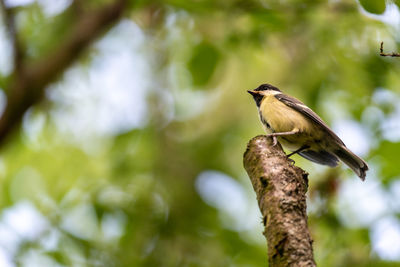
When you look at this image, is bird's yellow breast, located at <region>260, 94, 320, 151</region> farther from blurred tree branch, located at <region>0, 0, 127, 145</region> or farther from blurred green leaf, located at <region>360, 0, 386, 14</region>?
blurred tree branch, located at <region>0, 0, 127, 145</region>

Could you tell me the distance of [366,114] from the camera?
645 cm

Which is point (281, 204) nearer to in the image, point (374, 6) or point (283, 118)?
point (374, 6)

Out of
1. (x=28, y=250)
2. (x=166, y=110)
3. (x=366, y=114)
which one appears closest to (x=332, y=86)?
(x=366, y=114)

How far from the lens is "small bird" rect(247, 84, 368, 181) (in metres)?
5.36

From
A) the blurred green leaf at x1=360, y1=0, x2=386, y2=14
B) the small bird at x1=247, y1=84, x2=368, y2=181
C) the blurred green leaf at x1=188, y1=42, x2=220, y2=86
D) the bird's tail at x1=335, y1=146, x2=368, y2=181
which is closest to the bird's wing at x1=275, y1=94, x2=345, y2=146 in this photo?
the small bird at x1=247, y1=84, x2=368, y2=181

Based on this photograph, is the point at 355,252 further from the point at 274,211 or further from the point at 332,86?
the point at 274,211

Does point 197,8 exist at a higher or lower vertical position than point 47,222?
higher

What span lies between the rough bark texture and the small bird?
2.18 m

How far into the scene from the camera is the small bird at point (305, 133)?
5.36 metres

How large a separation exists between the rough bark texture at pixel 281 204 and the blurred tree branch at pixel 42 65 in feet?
11.7

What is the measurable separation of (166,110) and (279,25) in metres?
3.24

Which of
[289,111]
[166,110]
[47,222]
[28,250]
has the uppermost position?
[166,110]

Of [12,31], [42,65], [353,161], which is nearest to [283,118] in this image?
[353,161]

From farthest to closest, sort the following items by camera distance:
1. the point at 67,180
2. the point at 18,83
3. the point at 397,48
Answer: the point at 67,180
the point at 18,83
the point at 397,48
